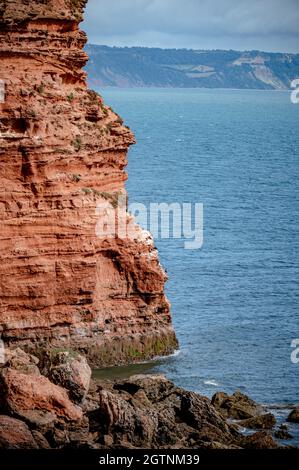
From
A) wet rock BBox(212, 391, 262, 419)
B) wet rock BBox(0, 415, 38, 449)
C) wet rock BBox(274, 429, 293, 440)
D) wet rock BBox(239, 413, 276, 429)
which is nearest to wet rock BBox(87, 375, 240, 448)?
wet rock BBox(274, 429, 293, 440)

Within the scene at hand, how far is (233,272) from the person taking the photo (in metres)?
81.8

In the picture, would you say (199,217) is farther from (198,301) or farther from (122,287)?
(122,287)

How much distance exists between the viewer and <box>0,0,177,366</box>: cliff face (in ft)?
194

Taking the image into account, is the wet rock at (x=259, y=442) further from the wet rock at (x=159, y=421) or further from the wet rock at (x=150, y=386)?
the wet rock at (x=150, y=386)

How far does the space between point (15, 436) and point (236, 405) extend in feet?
38.0

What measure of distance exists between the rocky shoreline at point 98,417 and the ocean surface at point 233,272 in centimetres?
550

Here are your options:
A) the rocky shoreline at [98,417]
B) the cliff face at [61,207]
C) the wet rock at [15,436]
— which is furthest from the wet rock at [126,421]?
the cliff face at [61,207]

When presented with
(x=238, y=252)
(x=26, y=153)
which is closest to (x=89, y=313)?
(x=26, y=153)

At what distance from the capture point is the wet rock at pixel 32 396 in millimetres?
48969

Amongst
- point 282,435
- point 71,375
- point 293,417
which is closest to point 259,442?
point 282,435

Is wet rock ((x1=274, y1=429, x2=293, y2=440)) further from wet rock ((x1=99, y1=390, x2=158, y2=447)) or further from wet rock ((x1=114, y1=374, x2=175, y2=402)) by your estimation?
wet rock ((x1=99, y1=390, x2=158, y2=447))

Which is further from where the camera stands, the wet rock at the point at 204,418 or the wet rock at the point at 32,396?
the wet rock at the point at 204,418

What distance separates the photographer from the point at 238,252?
88.5 m
